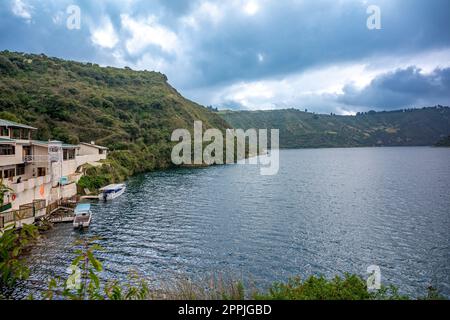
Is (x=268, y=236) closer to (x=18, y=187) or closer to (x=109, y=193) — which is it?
(x=18, y=187)

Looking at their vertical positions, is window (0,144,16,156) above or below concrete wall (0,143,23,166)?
above

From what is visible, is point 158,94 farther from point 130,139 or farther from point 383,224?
point 383,224

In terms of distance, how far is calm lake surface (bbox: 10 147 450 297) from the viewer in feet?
81.7

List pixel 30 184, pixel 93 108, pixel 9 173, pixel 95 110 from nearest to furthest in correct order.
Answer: pixel 30 184 < pixel 9 173 < pixel 95 110 < pixel 93 108

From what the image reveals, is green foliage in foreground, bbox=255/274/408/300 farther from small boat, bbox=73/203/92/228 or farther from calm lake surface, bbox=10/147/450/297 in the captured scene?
small boat, bbox=73/203/92/228

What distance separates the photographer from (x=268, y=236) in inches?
1303

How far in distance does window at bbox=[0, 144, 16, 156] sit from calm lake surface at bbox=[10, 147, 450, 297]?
432 inches

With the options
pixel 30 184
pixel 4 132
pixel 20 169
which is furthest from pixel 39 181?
pixel 4 132

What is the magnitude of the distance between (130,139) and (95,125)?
11467 millimetres

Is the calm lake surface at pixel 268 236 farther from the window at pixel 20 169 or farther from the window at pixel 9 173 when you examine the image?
the window at pixel 20 169

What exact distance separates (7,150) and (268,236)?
106 feet

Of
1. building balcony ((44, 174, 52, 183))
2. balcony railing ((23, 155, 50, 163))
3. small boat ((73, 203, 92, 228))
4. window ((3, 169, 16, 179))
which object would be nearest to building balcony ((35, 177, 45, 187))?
building balcony ((44, 174, 52, 183))

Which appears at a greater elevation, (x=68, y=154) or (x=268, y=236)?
(x=68, y=154)

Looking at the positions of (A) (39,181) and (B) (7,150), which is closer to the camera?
(B) (7,150)
